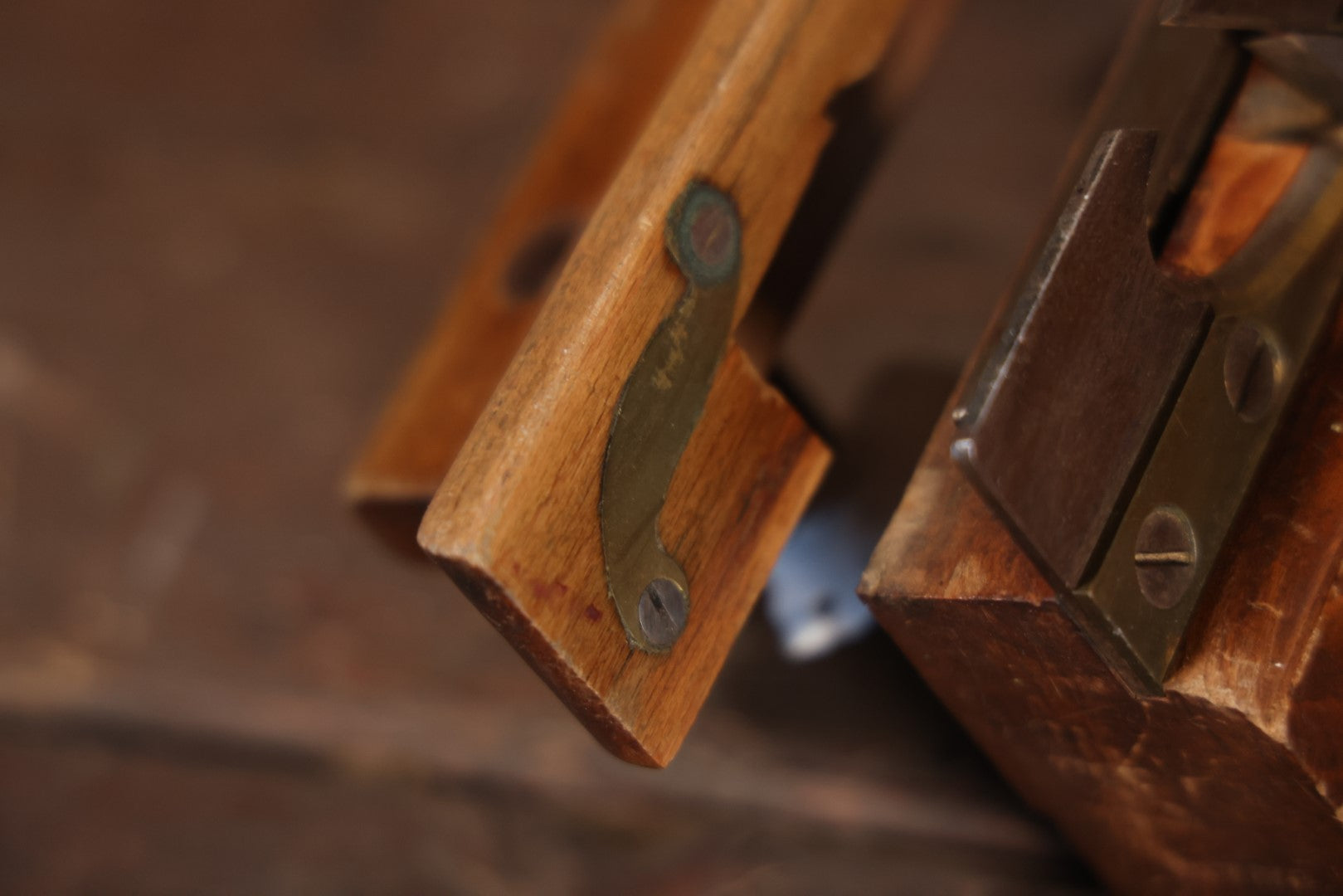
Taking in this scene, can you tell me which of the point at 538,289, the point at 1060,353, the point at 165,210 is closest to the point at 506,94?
the point at 165,210

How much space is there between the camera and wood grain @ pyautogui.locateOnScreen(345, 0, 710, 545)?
670 mm

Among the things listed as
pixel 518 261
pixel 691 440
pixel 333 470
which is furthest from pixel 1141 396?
pixel 333 470

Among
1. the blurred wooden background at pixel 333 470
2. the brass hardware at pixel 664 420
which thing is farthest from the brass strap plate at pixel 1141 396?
the blurred wooden background at pixel 333 470

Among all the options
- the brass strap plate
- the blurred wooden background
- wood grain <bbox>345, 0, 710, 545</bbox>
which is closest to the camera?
the brass strap plate

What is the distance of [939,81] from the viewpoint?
104cm

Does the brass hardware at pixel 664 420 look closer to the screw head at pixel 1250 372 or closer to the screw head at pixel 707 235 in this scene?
the screw head at pixel 707 235

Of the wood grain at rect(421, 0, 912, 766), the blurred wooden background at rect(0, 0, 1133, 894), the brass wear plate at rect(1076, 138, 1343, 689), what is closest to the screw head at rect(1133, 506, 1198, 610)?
the brass wear plate at rect(1076, 138, 1343, 689)

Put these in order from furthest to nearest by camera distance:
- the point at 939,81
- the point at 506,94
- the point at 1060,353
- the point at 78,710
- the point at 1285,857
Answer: the point at 506,94, the point at 939,81, the point at 78,710, the point at 1285,857, the point at 1060,353

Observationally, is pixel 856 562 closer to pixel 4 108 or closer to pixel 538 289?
pixel 538 289

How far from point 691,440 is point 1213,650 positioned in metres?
0.23

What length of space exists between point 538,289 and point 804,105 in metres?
0.27

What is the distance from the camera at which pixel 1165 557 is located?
0.44 meters

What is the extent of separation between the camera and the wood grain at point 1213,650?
438 millimetres

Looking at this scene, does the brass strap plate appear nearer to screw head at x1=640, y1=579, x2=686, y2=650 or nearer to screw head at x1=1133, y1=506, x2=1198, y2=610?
screw head at x1=1133, y1=506, x2=1198, y2=610
